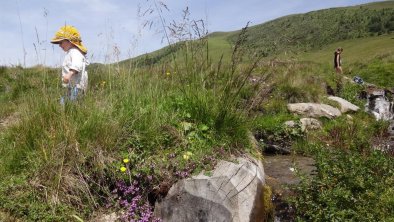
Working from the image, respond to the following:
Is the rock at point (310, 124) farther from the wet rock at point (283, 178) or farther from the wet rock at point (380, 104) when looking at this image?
the wet rock at point (380, 104)

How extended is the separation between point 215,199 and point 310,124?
5938 mm

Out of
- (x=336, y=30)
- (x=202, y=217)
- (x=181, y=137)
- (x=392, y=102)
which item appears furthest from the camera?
(x=336, y=30)

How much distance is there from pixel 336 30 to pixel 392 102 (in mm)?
128080

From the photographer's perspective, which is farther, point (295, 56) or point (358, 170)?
point (295, 56)

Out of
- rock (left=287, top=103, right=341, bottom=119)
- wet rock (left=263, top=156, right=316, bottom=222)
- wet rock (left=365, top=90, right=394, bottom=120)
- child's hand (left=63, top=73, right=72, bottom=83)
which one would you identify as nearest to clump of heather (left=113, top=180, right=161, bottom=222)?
wet rock (left=263, top=156, right=316, bottom=222)

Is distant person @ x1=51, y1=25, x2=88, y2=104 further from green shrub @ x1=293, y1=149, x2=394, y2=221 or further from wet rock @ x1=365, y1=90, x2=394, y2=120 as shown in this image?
wet rock @ x1=365, y1=90, x2=394, y2=120

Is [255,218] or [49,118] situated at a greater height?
[49,118]

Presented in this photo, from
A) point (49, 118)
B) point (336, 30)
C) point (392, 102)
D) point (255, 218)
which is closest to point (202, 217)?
point (255, 218)

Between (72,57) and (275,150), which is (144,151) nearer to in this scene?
(72,57)

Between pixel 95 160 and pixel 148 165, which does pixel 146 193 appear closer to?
pixel 148 165

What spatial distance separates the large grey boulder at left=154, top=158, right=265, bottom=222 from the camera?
433 centimetres

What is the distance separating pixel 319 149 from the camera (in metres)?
5.70

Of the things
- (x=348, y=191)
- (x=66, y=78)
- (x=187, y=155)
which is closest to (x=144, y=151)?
(x=187, y=155)

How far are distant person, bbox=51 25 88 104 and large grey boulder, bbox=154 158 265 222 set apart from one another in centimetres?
269
